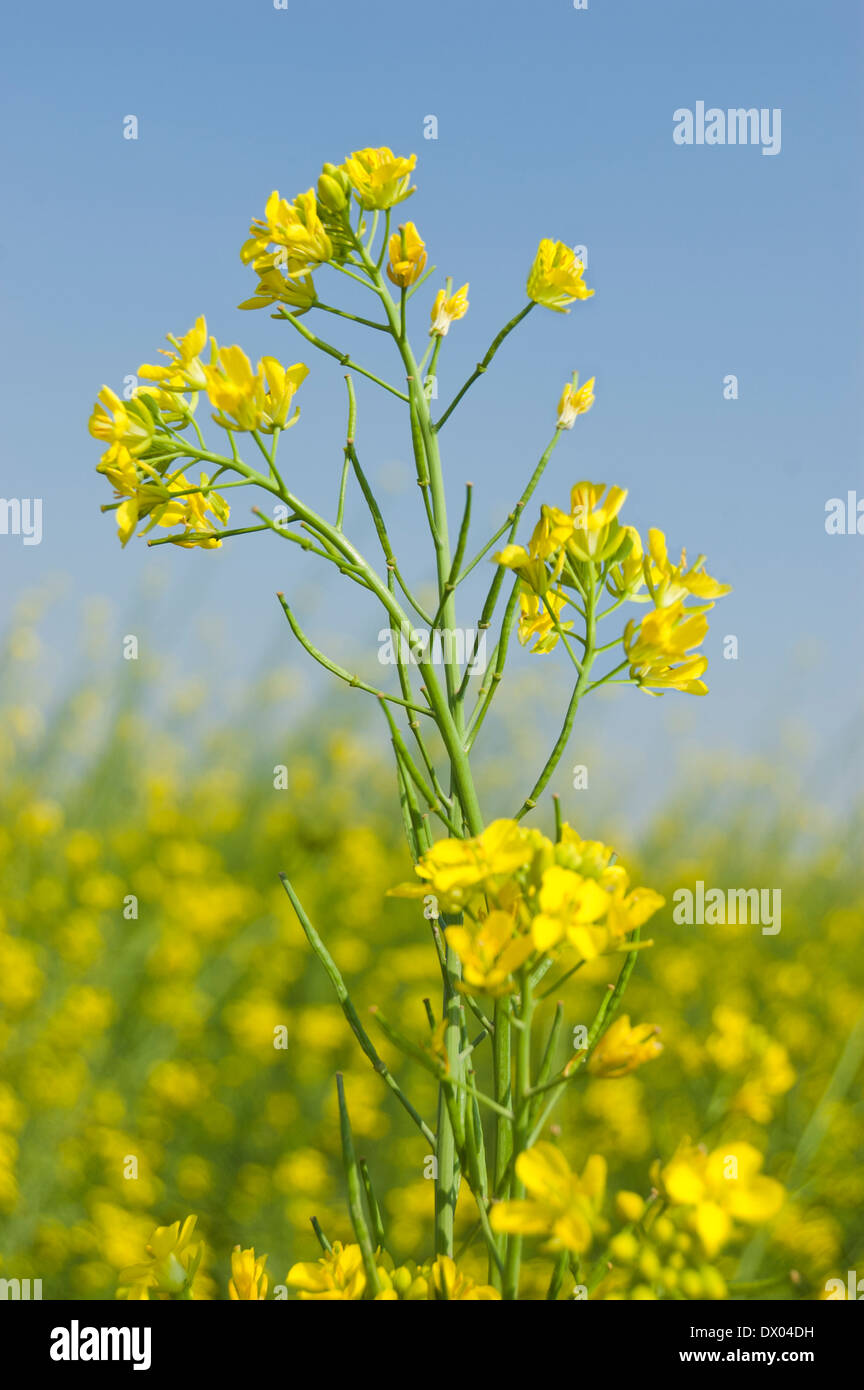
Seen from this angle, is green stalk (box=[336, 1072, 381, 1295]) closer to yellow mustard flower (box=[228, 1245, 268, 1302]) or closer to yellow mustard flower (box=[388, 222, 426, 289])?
yellow mustard flower (box=[228, 1245, 268, 1302])

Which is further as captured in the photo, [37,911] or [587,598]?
[37,911]

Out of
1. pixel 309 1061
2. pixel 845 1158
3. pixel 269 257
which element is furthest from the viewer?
pixel 309 1061

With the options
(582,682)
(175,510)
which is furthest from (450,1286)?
(175,510)

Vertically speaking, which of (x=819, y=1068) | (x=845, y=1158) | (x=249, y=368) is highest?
(x=249, y=368)

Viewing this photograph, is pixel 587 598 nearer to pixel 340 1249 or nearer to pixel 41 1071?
pixel 340 1249

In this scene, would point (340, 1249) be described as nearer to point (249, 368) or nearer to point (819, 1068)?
point (249, 368)

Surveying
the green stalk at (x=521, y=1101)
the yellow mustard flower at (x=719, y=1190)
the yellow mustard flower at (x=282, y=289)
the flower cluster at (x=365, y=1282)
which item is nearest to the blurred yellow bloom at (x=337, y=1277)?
the flower cluster at (x=365, y=1282)
